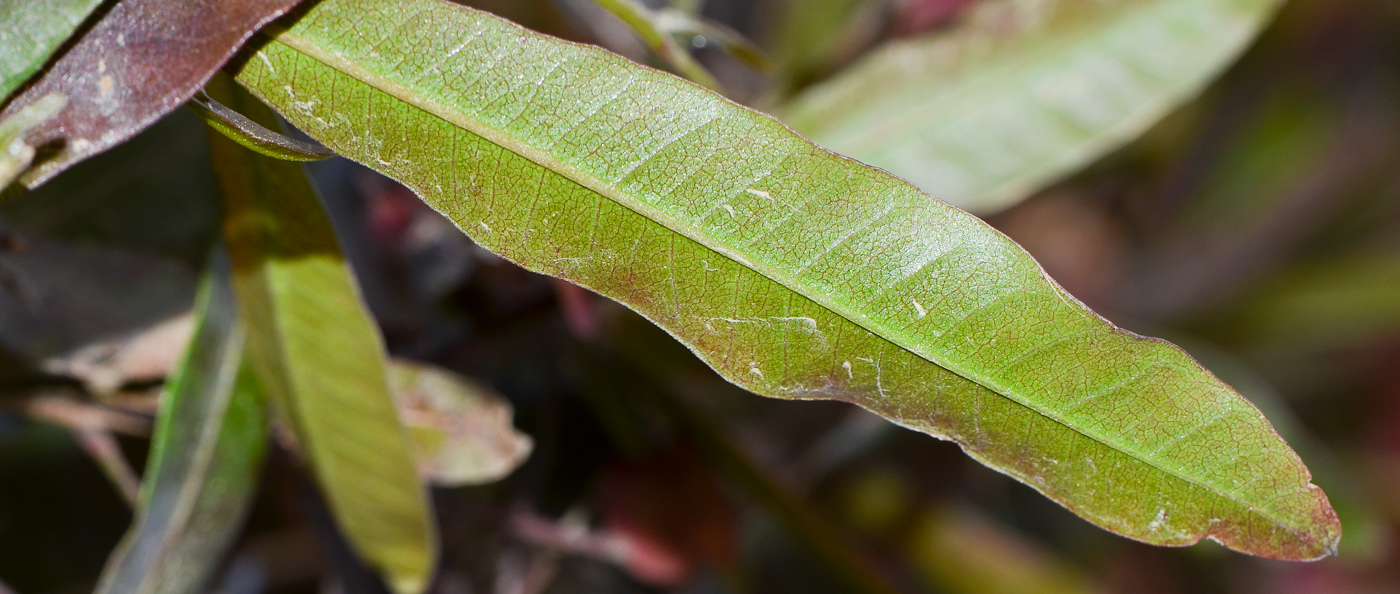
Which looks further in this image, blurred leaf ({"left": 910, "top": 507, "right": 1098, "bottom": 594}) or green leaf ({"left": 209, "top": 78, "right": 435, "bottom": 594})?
blurred leaf ({"left": 910, "top": 507, "right": 1098, "bottom": 594})

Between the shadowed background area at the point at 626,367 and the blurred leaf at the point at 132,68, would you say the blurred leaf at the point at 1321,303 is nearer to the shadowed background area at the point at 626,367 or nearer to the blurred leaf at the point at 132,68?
the shadowed background area at the point at 626,367

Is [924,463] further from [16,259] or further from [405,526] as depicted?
[16,259]

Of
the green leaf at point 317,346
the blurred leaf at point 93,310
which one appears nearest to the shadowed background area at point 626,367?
the blurred leaf at point 93,310

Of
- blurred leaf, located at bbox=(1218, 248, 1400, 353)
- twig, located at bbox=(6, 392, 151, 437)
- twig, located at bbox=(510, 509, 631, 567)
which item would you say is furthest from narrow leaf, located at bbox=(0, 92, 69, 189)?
blurred leaf, located at bbox=(1218, 248, 1400, 353)

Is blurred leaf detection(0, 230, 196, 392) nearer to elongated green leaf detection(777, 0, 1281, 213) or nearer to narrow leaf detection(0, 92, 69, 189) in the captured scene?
narrow leaf detection(0, 92, 69, 189)

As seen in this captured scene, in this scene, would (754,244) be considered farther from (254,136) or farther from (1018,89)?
(1018,89)
